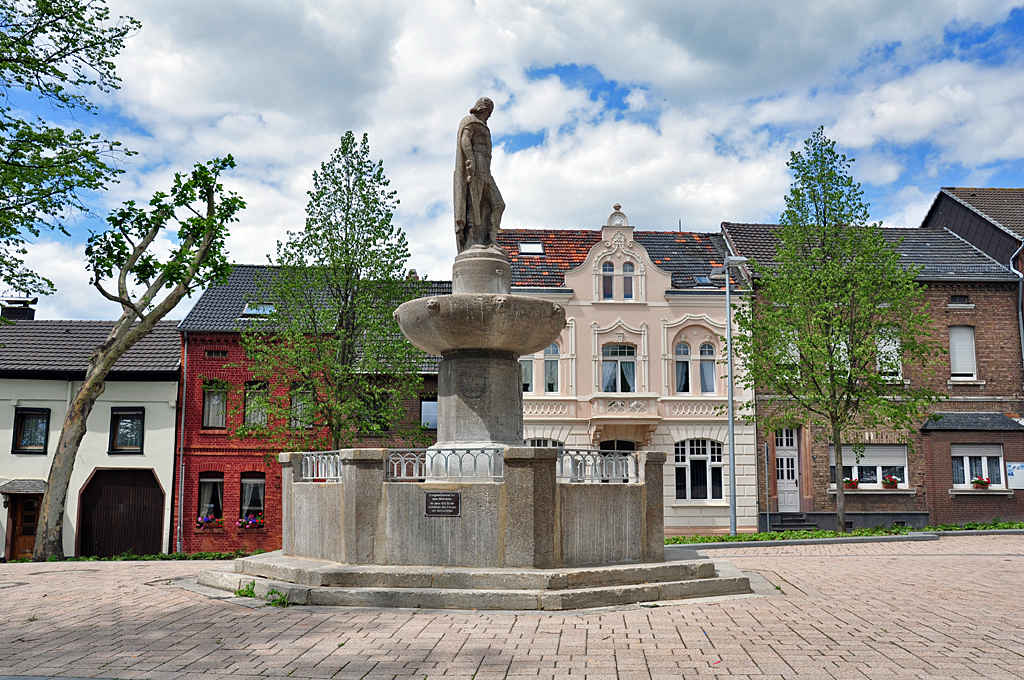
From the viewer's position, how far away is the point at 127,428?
1126 inches

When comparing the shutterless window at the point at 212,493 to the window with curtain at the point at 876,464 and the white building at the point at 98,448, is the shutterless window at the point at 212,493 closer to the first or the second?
the white building at the point at 98,448

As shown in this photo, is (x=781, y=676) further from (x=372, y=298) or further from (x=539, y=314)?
(x=372, y=298)

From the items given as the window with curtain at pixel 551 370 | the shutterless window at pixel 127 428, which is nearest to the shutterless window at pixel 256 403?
the shutterless window at pixel 127 428

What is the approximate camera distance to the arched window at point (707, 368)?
29.1m

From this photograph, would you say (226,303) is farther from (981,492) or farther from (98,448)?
(981,492)

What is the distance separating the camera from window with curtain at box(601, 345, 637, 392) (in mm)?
28859

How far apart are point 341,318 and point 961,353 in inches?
871

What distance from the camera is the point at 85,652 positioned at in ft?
23.0

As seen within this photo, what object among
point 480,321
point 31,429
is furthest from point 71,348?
point 480,321

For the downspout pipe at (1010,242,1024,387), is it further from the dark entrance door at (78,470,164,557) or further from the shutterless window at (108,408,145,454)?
the shutterless window at (108,408,145,454)

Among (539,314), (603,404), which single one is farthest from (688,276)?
(539,314)

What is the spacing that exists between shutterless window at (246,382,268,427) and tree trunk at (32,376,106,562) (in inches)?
176

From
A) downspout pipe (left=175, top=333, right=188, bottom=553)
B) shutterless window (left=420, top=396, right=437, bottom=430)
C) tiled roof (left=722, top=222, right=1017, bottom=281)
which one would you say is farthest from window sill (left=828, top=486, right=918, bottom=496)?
downspout pipe (left=175, top=333, right=188, bottom=553)

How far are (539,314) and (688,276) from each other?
20496 mm
